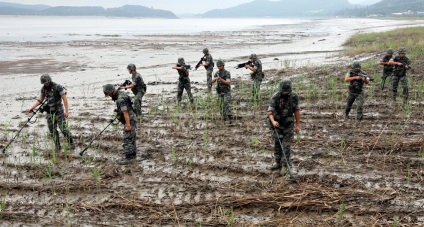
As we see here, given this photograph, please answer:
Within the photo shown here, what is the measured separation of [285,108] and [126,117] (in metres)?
3.02

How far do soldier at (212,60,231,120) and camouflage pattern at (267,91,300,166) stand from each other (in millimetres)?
3326

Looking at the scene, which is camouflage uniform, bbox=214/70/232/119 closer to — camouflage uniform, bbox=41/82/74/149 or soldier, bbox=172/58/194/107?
soldier, bbox=172/58/194/107

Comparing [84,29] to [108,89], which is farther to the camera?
[84,29]

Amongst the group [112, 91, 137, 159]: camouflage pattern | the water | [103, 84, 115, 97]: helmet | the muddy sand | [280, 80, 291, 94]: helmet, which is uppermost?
→ the water

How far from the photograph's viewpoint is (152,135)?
8.85 meters

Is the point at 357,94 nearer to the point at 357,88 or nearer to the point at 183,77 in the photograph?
the point at 357,88

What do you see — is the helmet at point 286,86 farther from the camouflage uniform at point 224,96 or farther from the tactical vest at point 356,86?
the tactical vest at point 356,86

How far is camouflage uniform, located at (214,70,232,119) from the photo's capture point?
9641 millimetres

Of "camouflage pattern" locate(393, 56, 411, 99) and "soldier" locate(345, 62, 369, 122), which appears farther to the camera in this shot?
"camouflage pattern" locate(393, 56, 411, 99)

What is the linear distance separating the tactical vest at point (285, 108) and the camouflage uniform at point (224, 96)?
3.38 metres

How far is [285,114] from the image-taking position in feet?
20.7

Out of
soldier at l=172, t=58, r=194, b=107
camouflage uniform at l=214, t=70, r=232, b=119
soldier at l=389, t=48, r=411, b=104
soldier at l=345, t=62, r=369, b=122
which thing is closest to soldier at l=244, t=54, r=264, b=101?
camouflage uniform at l=214, t=70, r=232, b=119

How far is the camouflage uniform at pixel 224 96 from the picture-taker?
9.64 metres

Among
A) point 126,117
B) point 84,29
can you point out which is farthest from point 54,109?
point 84,29
